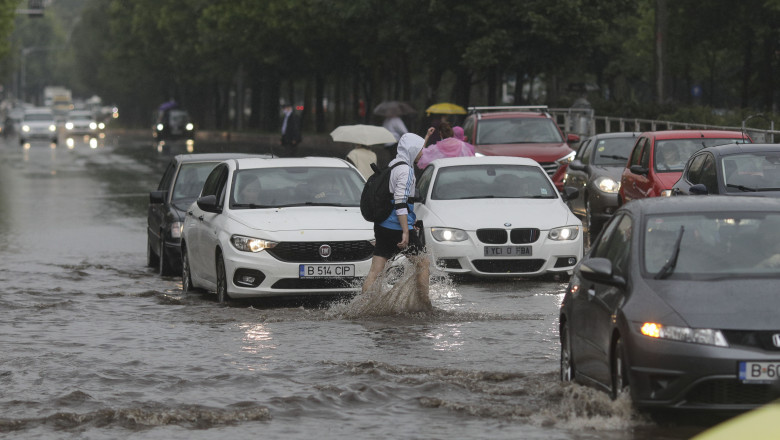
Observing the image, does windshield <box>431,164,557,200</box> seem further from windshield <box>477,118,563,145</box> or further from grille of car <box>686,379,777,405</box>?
windshield <box>477,118,563,145</box>

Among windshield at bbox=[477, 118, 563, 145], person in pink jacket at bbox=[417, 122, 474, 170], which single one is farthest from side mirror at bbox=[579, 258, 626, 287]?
Answer: windshield at bbox=[477, 118, 563, 145]

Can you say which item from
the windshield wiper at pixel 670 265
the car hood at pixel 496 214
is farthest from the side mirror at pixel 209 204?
the windshield wiper at pixel 670 265

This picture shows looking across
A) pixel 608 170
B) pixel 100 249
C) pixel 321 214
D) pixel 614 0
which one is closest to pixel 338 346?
pixel 321 214

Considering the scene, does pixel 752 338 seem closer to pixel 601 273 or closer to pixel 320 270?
pixel 601 273

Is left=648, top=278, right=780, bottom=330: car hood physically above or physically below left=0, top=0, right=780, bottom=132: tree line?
below

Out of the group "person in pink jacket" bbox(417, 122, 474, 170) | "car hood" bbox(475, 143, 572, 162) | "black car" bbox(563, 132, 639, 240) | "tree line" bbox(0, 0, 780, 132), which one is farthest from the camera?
"tree line" bbox(0, 0, 780, 132)

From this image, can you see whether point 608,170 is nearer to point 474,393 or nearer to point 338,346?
point 338,346

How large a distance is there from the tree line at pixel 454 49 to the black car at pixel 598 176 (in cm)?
1023

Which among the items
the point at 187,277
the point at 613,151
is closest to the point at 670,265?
the point at 187,277

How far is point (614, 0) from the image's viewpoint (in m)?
47.7

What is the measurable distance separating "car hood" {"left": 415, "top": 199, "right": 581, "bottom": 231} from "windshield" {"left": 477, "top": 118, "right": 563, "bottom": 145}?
11.1m

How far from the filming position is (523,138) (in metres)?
28.6

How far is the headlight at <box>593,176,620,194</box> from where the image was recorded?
76.7ft

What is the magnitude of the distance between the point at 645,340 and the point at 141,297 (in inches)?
343
